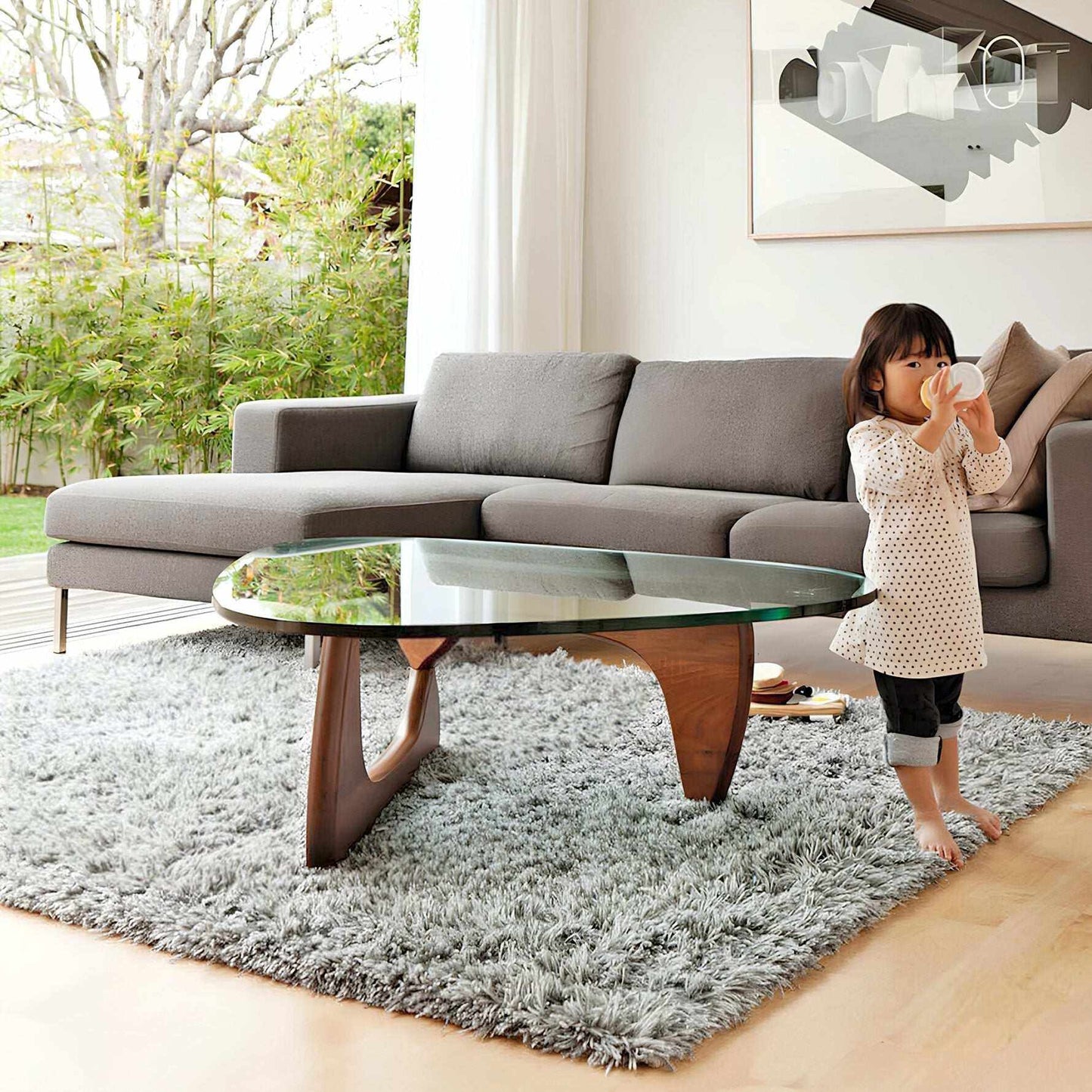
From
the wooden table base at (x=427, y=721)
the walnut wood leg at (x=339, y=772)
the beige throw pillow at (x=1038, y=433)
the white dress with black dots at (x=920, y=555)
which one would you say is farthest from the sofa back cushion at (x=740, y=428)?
the walnut wood leg at (x=339, y=772)

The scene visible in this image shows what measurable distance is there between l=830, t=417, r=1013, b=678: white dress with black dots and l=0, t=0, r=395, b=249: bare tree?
4.81 metres

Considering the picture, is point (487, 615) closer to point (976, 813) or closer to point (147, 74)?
point (976, 813)

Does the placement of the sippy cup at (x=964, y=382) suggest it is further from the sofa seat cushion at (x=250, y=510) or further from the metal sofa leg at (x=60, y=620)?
the metal sofa leg at (x=60, y=620)

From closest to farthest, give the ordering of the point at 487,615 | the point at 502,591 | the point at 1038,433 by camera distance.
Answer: the point at 487,615 < the point at 502,591 < the point at 1038,433

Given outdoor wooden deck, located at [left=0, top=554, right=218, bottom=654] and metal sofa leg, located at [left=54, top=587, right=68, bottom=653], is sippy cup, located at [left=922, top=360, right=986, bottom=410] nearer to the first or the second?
metal sofa leg, located at [left=54, top=587, right=68, bottom=653]

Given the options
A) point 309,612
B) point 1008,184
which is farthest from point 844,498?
point 309,612

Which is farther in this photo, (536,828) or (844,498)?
(844,498)

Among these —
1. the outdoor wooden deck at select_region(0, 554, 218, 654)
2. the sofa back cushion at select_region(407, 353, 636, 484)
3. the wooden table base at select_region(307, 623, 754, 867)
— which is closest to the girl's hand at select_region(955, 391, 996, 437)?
the wooden table base at select_region(307, 623, 754, 867)

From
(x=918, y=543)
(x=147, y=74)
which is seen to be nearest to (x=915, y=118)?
(x=918, y=543)

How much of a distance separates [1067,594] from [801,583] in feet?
3.26

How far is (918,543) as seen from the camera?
82.8 inches

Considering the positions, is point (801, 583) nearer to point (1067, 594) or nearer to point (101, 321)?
point (1067, 594)

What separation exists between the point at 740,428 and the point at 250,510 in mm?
1292

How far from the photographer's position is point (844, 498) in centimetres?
363
